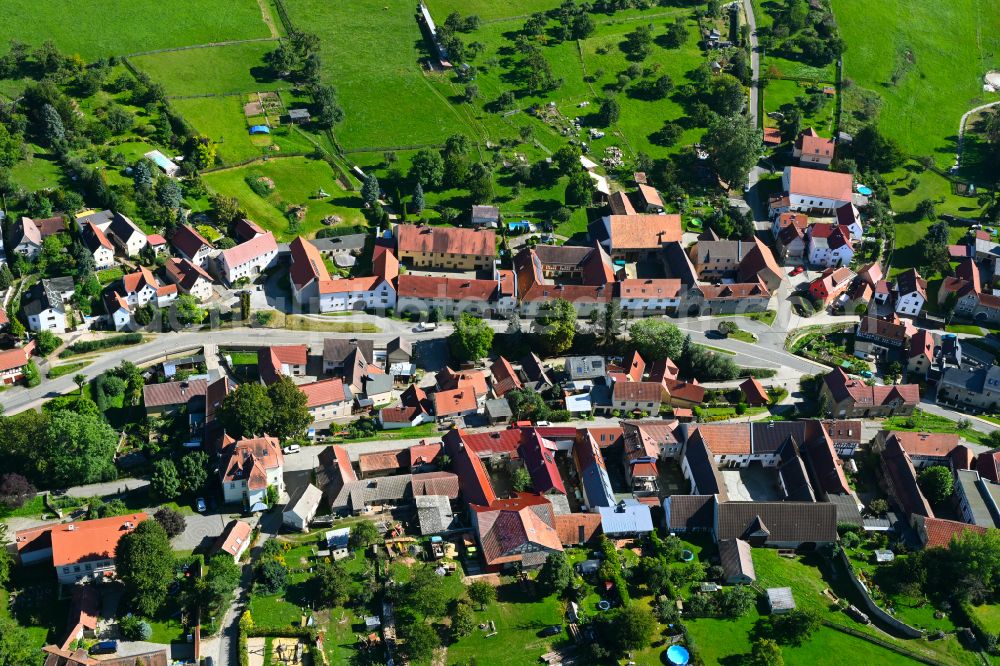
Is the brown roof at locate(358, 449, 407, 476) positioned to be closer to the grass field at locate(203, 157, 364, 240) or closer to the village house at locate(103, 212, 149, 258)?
the grass field at locate(203, 157, 364, 240)

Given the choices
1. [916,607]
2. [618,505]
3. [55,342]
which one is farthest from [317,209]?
[916,607]

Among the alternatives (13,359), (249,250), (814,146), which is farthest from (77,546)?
(814,146)

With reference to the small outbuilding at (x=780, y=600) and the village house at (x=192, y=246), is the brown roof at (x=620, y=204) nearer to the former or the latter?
the village house at (x=192, y=246)

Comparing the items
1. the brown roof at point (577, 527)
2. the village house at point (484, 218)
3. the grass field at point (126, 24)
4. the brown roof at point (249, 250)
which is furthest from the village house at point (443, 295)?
the grass field at point (126, 24)

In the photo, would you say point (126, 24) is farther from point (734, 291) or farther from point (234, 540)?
point (734, 291)

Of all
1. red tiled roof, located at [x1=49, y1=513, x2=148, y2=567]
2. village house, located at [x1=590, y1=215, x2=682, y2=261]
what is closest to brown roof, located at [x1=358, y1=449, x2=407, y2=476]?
red tiled roof, located at [x1=49, y1=513, x2=148, y2=567]

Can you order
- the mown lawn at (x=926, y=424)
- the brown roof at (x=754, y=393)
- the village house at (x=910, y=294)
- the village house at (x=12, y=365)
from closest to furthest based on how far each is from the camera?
the village house at (x=12, y=365) → the mown lawn at (x=926, y=424) → the brown roof at (x=754, y=393) → the village house at (x=910, y=294)
